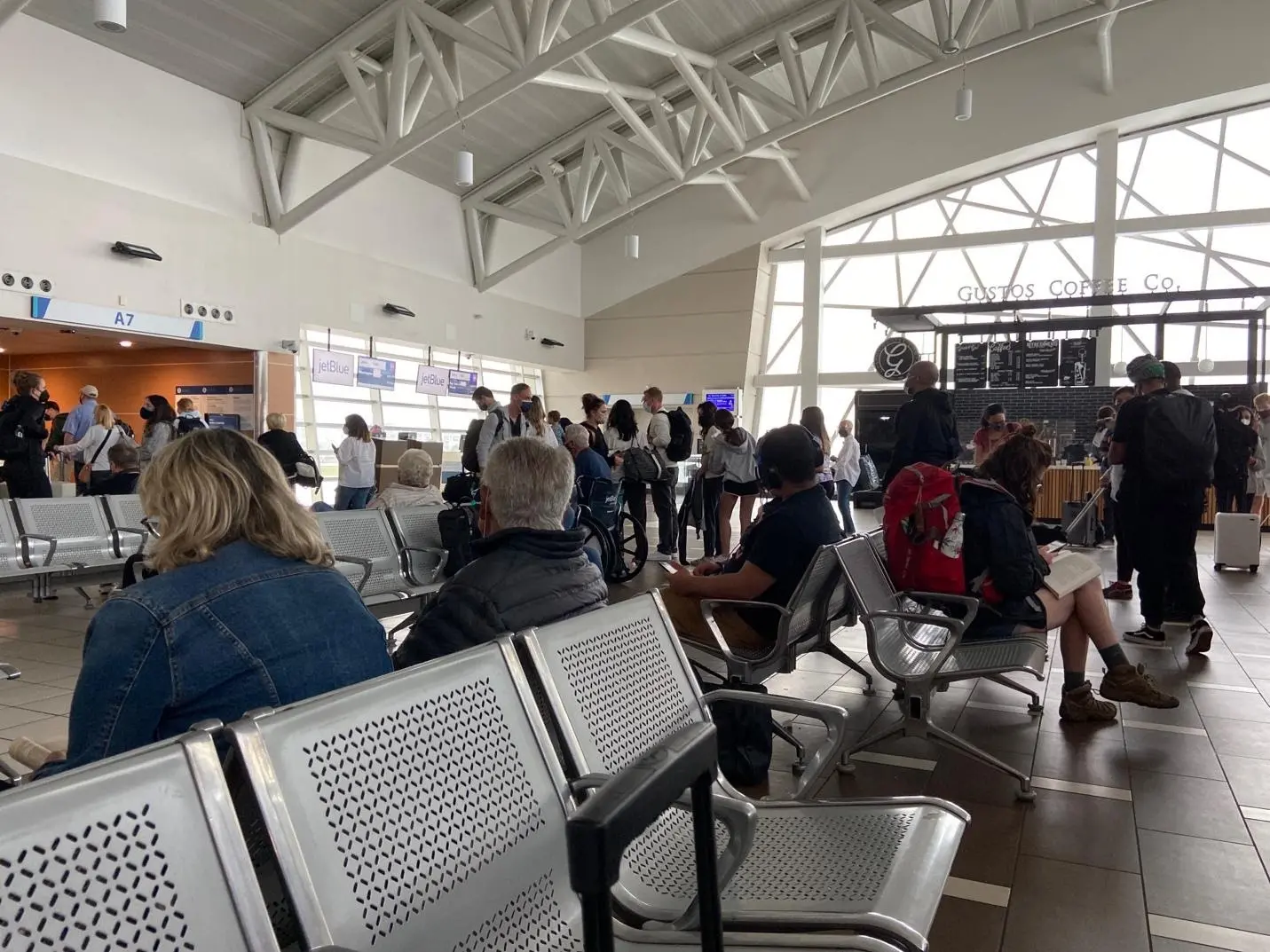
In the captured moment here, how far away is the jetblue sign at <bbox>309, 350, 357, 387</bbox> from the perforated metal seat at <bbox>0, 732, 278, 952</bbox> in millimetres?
12532

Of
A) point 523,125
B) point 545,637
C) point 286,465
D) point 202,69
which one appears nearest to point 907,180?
point 523,125

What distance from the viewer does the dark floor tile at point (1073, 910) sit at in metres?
2.05

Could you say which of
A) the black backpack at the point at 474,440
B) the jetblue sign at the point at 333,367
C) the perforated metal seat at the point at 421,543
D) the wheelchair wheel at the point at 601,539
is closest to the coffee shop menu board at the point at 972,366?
the wheelchair wheel at the point at 601,539

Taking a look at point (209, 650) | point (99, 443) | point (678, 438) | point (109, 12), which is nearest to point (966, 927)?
point (209, 650)

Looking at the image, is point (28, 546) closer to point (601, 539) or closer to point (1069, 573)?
point (601, 539)

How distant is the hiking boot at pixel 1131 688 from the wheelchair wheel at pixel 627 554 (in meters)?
3.93

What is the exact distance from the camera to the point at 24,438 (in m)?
7.13

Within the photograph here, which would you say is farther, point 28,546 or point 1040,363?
point 1040,363

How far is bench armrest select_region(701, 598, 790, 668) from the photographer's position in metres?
3.03

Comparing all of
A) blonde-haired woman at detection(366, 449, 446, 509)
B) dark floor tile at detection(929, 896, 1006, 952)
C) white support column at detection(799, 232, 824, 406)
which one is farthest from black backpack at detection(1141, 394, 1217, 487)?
white support column at detection(799, 232, 824, 406)

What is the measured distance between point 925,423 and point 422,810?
5102 mm

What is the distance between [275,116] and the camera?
11266mm

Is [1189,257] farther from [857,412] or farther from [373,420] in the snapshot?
[373,420]

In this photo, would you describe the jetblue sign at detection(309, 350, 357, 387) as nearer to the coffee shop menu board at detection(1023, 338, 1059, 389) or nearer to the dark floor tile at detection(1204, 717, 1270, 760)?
the coffee shop menu board at detection(1023, 338, 1059, 389)
